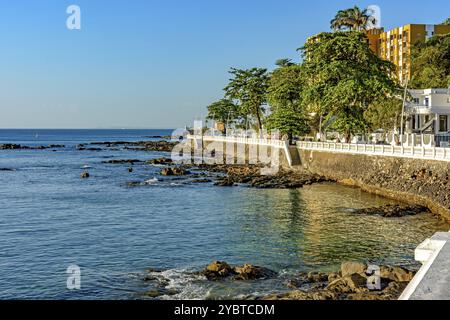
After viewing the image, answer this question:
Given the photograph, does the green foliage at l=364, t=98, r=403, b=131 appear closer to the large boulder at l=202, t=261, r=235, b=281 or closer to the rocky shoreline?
the rocky shoreline

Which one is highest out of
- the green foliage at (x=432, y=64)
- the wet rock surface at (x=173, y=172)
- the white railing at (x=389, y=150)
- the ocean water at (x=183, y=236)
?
the green foliage at (x=432, y=64)

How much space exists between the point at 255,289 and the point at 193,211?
19635 millimetres

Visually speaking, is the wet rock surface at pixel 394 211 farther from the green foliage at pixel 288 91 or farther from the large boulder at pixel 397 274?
the green foliage at pixel 288 91

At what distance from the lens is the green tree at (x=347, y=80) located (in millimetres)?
55594

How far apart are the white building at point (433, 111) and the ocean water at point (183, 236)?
20.5 meters

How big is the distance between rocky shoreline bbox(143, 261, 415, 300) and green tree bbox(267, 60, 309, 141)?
48.5 meters

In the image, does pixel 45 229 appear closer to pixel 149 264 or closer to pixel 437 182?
pixel 149 264

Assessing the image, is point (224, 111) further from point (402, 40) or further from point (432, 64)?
point (432, 64)

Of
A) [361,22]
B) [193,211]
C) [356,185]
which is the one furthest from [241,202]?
[361,22]

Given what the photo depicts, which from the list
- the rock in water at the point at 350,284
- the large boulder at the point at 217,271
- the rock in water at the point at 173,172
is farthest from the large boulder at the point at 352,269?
the rock in water at the point at 173,172

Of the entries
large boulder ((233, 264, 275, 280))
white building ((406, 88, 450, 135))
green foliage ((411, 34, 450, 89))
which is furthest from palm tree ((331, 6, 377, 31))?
large boulder ((233, 264, 275, 280))

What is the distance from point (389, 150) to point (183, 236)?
2326cm

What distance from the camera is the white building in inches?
2478

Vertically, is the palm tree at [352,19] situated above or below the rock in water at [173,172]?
above
